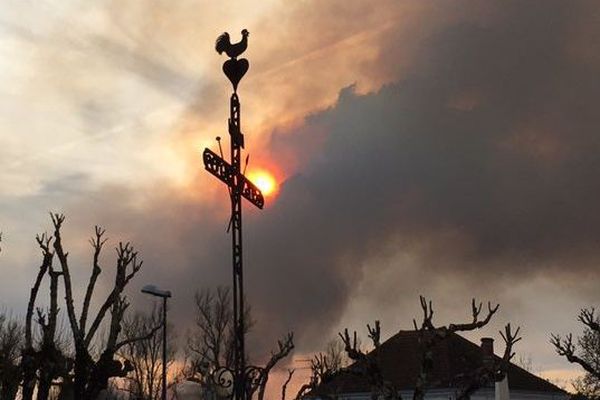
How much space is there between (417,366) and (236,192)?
40.3 metres

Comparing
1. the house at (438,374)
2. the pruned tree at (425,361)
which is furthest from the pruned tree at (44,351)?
the house at (438,374)

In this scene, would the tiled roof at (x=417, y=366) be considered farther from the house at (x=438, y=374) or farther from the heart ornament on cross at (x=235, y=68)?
the heart ornament on cross at (x=235, y=68)

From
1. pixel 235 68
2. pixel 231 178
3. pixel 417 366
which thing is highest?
pixel 235 68

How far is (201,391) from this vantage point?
38.9 meters

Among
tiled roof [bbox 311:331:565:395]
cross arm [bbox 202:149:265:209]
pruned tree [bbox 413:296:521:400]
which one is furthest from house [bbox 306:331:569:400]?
cross arm [bbox 202:149:265:209]

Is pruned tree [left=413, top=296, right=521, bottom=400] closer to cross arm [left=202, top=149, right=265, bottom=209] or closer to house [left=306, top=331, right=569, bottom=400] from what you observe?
cross arm [left=202, top=149, right=265, bottom=209]

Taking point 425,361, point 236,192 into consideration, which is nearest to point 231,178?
point 236,192

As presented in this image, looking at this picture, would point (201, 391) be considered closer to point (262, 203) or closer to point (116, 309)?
point (116, 309)

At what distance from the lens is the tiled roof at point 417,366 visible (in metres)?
47.6

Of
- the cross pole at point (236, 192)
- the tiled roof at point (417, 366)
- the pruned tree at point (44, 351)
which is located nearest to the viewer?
the cross pole at point (236, 192)

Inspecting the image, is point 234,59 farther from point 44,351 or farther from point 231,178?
point 44,351

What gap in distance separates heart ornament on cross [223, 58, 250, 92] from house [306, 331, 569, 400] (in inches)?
1416

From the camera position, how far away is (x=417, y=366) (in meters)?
49.3

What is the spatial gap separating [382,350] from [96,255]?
32619mm
